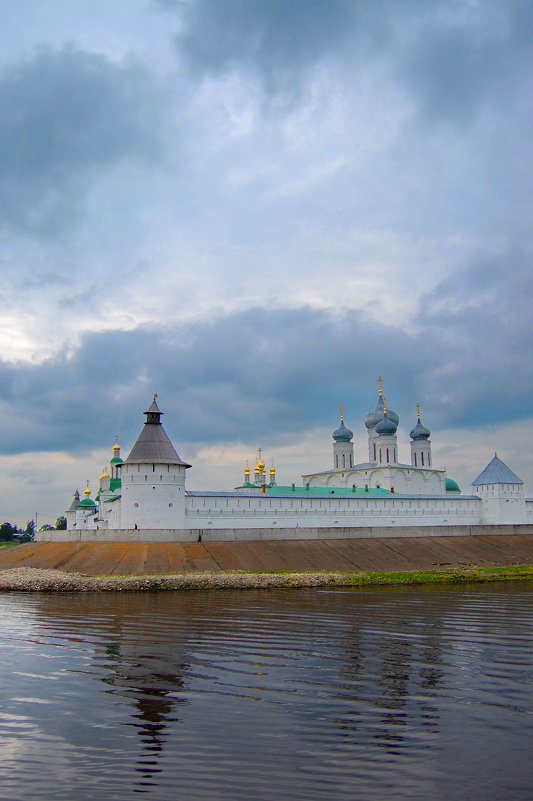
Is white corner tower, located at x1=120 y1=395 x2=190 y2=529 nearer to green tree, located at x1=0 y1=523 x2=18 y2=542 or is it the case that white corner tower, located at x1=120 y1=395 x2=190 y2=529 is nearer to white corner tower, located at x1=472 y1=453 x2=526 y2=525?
white corner tower, located at x1=472 y1=453 x2=526 y2=525

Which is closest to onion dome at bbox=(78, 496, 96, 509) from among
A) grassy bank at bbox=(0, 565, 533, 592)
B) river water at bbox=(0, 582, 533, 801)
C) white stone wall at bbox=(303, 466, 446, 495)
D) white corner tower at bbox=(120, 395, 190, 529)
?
white stone wall at bbox=(303, 466, 446, 495)

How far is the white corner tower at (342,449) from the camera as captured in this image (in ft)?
189

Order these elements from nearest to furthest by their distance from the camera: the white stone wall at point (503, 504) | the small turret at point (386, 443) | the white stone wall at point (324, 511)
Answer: the white stone wall at point (324, 511)
the white stone wall at point (503, 504)
the small turret at point (386, 443)

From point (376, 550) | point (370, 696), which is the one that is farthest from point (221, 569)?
point (370, 696)

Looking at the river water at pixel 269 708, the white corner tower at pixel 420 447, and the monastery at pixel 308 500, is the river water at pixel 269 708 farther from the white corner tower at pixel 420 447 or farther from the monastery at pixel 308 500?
the white corner tower at pixel 420 447

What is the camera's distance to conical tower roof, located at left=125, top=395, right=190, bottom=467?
114 ft

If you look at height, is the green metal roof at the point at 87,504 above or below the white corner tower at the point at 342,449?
below

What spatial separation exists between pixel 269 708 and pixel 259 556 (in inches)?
891

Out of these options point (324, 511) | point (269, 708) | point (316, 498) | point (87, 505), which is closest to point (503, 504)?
point (324, 511)

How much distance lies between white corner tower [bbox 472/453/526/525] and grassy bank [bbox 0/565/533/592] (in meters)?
16.5

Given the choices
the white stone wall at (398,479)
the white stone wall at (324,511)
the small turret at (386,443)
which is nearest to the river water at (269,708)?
the white stone wall at (324,511)

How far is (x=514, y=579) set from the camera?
30656 millimetres

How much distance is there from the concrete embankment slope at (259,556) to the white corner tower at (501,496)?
7.82 meters

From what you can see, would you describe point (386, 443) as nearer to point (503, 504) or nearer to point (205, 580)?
point (503, 504)
